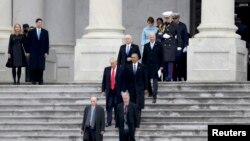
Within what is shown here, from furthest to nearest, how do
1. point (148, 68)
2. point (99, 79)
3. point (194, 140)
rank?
point (99, 79) < point (148, 68) < point (194, 140)

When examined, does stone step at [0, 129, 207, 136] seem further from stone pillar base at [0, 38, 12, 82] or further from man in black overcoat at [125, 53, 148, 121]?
stone pillar base at [0, 38, 12, 82]

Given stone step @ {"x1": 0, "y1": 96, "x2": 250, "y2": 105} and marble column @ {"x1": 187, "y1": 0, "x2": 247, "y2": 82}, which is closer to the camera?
stone step @ {"x1": 0, "y1": 96, "x2": 250, "y2": 105}

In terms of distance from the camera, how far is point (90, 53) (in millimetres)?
38344

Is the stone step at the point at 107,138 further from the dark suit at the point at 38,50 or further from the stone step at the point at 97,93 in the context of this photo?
the dark suit at the point at 38,50

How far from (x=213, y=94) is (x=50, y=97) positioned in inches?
176

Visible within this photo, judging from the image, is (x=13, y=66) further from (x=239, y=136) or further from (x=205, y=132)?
(x=239, y=136)

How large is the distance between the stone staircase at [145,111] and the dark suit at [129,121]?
3.11 ft

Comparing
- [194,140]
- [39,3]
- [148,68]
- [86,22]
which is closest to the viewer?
[194,140]

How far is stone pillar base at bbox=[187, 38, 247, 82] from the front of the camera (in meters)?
37.3

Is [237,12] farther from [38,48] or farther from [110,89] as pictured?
[110,89]

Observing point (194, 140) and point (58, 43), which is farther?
point (58, 43)

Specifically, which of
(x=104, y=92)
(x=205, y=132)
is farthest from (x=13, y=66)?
(x=205, y=132)

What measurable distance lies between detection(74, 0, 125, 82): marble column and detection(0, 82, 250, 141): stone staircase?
1.25 m

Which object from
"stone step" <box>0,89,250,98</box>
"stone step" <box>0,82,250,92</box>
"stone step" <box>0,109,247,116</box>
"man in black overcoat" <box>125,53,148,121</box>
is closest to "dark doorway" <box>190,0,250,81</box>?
"stone step" <box>0,82,250,92</box>
